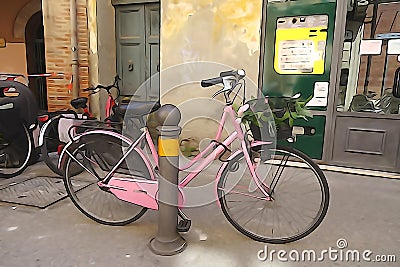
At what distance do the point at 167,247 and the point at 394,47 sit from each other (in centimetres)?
344

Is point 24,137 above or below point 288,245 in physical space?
above

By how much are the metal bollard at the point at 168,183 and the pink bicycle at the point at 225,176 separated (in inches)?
4.3

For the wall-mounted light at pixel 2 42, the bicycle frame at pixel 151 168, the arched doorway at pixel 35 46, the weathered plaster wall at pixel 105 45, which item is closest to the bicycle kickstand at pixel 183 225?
the bicycle frame at pixel 151 168

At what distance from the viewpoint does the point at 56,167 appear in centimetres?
377

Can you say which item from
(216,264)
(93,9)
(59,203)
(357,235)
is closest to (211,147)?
(216,264)

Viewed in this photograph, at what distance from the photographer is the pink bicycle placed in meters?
2.38

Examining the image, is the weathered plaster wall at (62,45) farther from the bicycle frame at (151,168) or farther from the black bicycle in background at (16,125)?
the bicycle frame at (151,168)

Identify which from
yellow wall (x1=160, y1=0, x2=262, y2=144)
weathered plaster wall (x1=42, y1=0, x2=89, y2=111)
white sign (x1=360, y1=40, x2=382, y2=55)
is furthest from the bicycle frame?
weathered plaster wall (x1=42, y1=0, x2=89, y2=111)

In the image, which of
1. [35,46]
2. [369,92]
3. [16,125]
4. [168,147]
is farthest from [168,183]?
[35,46]

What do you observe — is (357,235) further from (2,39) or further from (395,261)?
(2,39)

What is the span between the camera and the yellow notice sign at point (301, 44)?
400 centimetres

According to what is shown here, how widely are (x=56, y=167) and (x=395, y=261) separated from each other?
3380 mm

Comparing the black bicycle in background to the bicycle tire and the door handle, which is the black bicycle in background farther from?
the door handle

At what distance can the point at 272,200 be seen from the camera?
8.50ft
